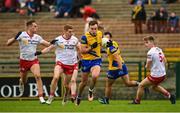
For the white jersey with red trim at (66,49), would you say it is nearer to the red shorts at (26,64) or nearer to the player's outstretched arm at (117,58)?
the red shorts at (26,64)

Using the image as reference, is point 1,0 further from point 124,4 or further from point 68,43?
point 68,43

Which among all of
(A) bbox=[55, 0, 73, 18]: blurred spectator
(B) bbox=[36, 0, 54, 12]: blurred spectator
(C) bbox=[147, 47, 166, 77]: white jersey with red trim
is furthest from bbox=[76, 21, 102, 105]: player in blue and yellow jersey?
(B) bbox=[36, 0, 54, 12]: blurred spectator

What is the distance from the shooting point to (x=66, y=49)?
26.5 meters

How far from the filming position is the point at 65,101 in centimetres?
2716

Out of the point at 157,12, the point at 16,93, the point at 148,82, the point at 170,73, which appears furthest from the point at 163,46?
the point at 148,82

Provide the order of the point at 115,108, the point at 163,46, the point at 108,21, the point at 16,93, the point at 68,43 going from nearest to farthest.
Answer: the point at 115,108, the point at 68,43, the point at 16,93, the point at 163,46, the point at 108,21

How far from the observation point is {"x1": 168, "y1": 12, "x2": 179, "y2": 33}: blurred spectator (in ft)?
122

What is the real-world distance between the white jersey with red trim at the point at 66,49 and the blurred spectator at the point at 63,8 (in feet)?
45.8

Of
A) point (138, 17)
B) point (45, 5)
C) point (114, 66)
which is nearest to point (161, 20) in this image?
point (138, 17)

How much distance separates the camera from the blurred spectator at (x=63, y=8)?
4038 centimetres

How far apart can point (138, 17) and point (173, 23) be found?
1.46 m

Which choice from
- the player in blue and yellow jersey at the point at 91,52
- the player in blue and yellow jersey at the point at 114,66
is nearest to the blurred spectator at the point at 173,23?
the player in blue and yellow jersey at the point at 114,66

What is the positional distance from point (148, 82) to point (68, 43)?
8.42 ft

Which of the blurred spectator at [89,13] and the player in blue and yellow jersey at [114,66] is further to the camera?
the blurred spectator at [89,13]
